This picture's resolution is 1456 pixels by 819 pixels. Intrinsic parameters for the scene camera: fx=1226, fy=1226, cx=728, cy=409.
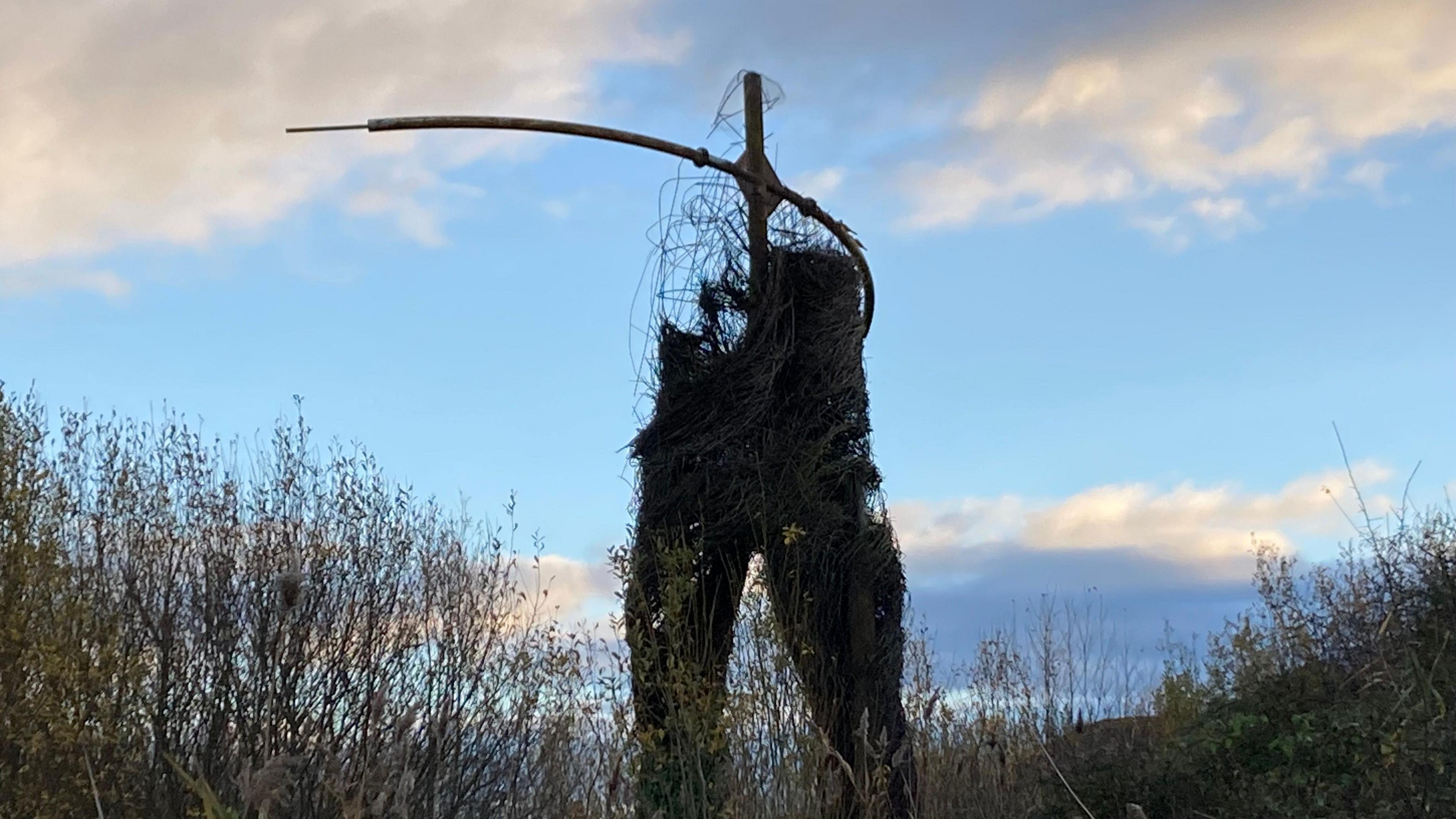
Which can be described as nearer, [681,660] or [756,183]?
[681,660]

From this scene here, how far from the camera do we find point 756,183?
6.36 metres

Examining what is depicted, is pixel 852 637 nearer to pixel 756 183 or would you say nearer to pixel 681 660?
pixel 681 660

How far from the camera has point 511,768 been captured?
6.43 metres

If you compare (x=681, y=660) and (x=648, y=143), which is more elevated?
(x=648, y=143)

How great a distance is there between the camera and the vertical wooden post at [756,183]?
620cm

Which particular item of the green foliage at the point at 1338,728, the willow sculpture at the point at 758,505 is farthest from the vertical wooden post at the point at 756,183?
the green foliage at the point at 1338,728

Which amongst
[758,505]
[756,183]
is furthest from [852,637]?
[756,183]

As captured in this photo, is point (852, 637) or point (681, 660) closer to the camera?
point (681, 660)

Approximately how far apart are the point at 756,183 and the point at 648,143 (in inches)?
23.4

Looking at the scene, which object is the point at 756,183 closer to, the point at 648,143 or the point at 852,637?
the point at 648,143

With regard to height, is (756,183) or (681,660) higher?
(756,183)

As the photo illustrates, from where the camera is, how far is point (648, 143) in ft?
20.3

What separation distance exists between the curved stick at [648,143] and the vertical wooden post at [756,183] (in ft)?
0.20

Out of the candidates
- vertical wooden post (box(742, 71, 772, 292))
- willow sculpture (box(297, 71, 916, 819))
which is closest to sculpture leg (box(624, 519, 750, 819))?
willow sculpture (box(297, 71, 916, 819))
